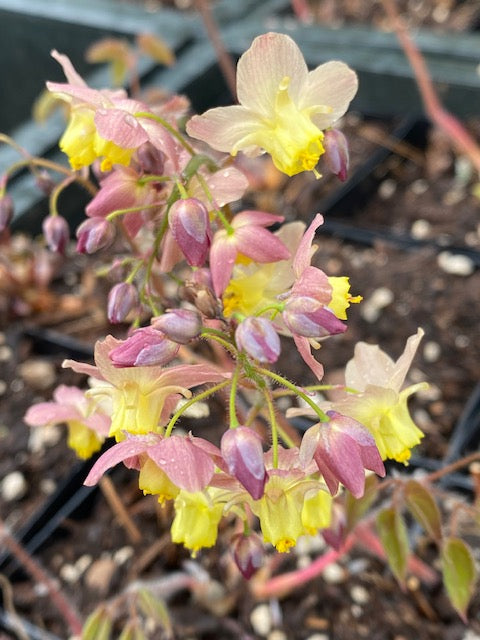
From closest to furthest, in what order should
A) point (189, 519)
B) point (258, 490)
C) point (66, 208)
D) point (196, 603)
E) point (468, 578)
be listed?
point (258, 490)
point (189, 519)
point (468, 578)
point (196, 603)
point (66, 208)

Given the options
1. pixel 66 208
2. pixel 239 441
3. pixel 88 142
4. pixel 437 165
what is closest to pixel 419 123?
pixel 437 165

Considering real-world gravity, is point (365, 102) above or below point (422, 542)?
above

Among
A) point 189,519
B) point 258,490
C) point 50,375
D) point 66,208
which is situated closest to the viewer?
point 258,490

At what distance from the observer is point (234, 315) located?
24.6 inches

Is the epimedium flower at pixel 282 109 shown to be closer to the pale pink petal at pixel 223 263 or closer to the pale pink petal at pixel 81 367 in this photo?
the pale pink petal at pixel 223 263

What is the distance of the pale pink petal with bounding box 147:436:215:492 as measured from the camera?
0.56 m

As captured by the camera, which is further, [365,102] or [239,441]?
[365,102]

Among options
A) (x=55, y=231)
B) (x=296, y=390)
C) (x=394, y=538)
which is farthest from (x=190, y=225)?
(x=394, y=538)

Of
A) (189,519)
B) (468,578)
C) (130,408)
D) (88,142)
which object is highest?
(88,142)

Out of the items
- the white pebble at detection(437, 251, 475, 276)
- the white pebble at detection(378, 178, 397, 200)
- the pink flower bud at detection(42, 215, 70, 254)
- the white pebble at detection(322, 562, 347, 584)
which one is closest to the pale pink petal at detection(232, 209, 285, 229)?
the pink flower bud at detection(42, 215, 70, 254)

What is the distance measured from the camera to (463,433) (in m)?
1.28

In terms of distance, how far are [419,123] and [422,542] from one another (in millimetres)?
1235

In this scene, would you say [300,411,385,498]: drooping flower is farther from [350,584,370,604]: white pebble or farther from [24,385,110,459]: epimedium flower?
[350,584,370,604]: white pebble

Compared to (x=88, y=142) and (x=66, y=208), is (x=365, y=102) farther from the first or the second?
(x=88, y=142)
